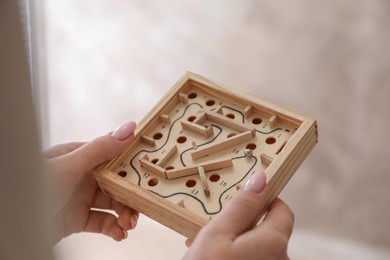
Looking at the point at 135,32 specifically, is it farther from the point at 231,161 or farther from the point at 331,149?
the point at 231,161

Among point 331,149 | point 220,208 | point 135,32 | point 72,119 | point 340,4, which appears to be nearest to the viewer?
point 220,208

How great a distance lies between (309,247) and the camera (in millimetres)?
1261

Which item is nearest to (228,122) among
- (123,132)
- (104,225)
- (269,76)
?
(123,132)

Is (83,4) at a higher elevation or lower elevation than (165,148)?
higher

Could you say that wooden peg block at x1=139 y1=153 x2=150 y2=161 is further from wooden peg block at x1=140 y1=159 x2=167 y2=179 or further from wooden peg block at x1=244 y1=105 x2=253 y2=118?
wooden peg block at x1=244 y1=105 x2=253 y2=118

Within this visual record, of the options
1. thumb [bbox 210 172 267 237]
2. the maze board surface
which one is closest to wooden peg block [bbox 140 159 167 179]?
the maze board surface

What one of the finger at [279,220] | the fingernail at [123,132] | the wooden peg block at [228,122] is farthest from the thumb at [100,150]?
the finger at [279,220]

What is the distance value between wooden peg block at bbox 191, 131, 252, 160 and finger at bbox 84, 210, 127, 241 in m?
0.21

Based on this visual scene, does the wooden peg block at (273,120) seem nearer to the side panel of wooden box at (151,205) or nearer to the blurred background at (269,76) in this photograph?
the side panel of wooden box at (151,205)

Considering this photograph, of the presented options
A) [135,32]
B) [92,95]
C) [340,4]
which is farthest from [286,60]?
[92,95]

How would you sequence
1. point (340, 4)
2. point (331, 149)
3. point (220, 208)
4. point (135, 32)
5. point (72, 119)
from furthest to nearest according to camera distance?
point (72, 119) < point (135, 32) < point (331, 149) < point (340, 4) < point (220, 208)

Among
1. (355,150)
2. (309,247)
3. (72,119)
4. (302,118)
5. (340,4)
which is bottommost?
(72,119)

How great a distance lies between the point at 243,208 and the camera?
2.13 ft

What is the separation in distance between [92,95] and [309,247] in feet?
1.97
